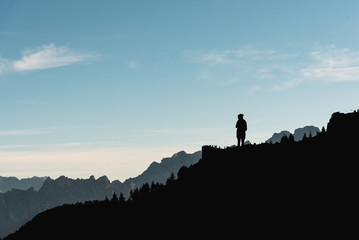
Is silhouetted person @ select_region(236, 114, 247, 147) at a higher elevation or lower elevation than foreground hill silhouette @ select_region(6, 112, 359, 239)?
higher

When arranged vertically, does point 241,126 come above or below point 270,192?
above

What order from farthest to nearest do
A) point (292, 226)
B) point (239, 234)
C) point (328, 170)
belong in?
point (328, 170), point (239, 234), point (292, 226)

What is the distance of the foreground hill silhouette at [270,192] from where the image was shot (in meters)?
31.7

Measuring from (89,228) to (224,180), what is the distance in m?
73.9

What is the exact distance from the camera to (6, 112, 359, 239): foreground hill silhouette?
31719 mm

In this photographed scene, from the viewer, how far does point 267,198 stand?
120 ft

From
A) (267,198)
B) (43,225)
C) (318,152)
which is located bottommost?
(43,225)

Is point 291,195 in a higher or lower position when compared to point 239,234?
higher

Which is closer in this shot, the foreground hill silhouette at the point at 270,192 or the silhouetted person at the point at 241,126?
the foreground hill silhouette at the point at 270,192

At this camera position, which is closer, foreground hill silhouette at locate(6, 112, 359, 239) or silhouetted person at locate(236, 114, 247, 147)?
foreground hill silhouette at locate(6, 112, 359, 239)

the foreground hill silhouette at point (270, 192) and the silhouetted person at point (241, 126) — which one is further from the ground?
the silhouetted person at point (241, 126)

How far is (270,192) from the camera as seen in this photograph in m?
37.2

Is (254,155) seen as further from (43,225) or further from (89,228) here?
(43,225)

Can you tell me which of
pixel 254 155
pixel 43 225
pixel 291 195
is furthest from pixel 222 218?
pixel 43 225
